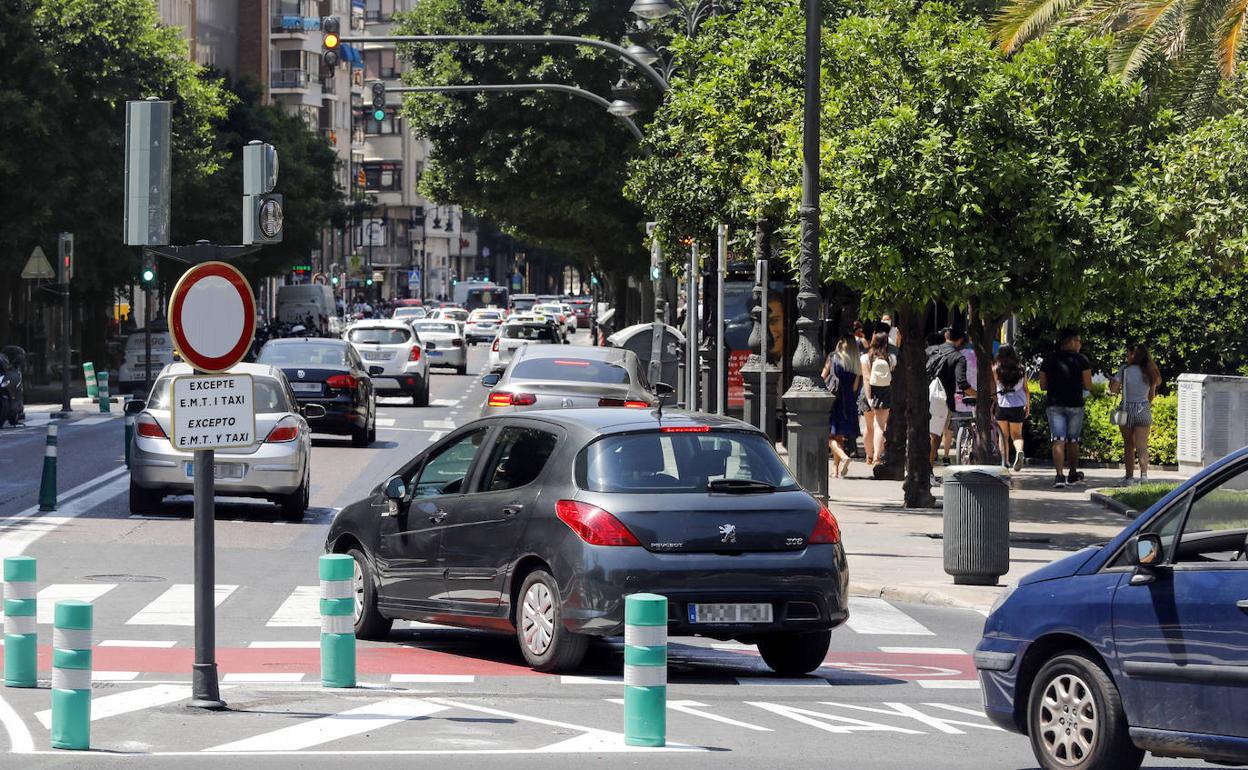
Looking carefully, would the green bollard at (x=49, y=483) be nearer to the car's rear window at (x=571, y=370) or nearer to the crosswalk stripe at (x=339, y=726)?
the car's rear window at (x=571, y=370)

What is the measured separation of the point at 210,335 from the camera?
10109 mm

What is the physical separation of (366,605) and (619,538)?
2.68m

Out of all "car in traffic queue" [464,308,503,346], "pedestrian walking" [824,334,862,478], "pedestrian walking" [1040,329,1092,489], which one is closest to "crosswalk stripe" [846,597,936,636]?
"pedestrian walking" [1040,329,1092,489]

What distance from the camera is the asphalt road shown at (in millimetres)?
8938

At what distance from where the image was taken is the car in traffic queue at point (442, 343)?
5975 cm

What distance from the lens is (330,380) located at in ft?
99.6

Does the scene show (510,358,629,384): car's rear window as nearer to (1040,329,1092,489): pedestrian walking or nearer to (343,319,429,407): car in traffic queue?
(1040,329,1092,489): pedestrian walking

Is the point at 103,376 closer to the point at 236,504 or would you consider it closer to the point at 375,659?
the point at 236,504

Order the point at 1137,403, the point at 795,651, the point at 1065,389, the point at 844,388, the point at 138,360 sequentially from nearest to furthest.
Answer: the point at 795,651, the point at 1065,389, the point at 1137,403, the point at 844,388, the point at 138,360

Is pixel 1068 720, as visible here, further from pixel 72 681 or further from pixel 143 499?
pixel 143 499

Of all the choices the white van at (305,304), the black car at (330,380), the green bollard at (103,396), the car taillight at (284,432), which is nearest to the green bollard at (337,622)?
the car taillight at (284,432)

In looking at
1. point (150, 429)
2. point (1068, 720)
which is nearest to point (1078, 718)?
point (1068, 720)

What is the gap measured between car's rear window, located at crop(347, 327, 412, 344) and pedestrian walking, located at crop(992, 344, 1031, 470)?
57.1ft

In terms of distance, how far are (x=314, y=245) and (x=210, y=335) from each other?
7170cm
